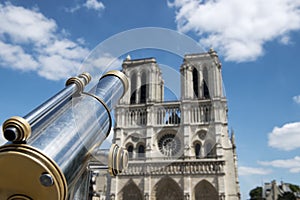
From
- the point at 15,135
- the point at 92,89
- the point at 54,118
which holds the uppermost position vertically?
the point at 92,89

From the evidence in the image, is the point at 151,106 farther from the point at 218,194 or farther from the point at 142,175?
the point at 218,194

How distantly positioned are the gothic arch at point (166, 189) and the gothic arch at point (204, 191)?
2.32 m

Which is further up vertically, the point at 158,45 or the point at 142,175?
the point at 142,175

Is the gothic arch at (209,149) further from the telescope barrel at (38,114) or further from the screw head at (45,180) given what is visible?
the screw head at (45,180)

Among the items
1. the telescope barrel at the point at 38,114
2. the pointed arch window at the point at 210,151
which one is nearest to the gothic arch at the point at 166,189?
the pointed arch window at the point at 210,151

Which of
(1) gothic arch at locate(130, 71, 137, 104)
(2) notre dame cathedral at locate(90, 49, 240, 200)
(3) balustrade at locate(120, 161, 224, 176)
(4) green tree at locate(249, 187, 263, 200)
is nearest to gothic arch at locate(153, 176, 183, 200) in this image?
(2) notre dame cathedral at locate(90, 49, 240, 200)

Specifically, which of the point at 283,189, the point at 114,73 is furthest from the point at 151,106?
the point at 283,189

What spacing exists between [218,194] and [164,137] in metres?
9.43

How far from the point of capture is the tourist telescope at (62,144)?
2.53 m

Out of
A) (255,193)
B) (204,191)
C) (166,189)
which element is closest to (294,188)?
(255,193)

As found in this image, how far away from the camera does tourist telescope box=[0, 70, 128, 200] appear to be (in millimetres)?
2527

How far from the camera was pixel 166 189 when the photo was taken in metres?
33.6

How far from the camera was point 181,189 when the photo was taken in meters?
32.4

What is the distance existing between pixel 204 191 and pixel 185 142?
643 cm
